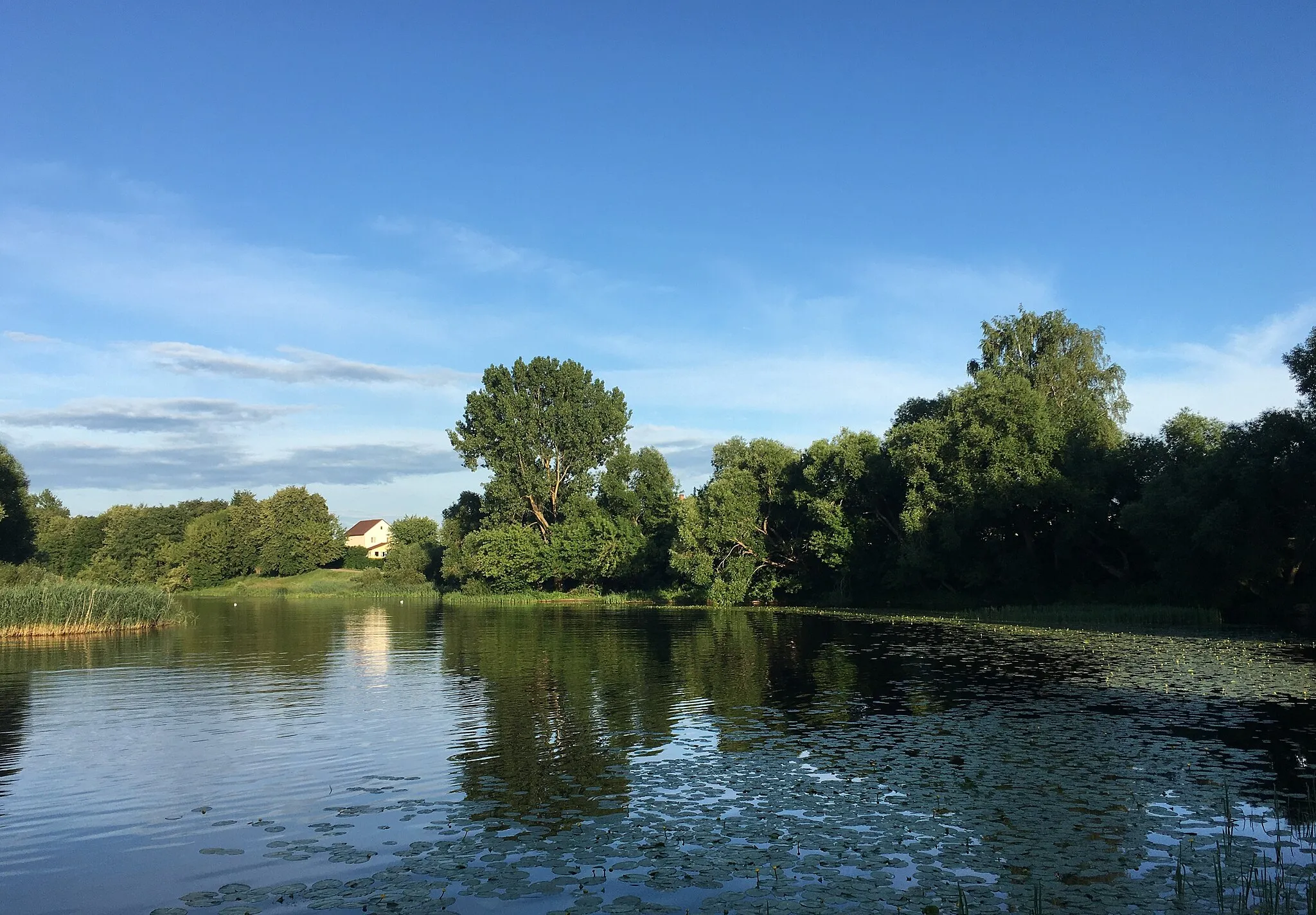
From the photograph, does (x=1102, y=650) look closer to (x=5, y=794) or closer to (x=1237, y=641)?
(x=1237, y=641)

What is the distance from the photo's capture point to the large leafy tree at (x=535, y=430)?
310ft

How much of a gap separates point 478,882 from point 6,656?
37848 millimetres

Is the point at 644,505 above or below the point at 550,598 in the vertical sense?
above

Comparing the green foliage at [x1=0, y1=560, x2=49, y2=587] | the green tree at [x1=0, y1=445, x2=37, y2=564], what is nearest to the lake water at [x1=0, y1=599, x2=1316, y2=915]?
the green foliage at [x1=0, y1=560, x2=49, y2=587]

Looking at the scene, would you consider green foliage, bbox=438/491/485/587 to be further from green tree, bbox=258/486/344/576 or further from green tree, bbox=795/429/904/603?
green tree, bbox=795/429/904/603

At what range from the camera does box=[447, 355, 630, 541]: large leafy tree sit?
94.5 metres

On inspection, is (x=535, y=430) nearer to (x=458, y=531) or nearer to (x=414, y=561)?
(x=458, y=531)

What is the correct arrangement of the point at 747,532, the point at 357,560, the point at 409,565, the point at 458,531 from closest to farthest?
1. the point at 747,532
2. the point at 458,531
3. the point at 409,565
4. the point at 357,560

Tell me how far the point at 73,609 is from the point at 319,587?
3143 inches

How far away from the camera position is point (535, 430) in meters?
95.2

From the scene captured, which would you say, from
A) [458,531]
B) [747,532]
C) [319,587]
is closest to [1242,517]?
[747,532]

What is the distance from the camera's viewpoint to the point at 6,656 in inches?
1505

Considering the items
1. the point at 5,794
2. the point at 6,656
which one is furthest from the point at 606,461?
the point at 5,794

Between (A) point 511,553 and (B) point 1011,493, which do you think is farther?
(A) point 511,553
